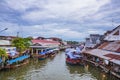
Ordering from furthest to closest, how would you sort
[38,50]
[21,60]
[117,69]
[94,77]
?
[38,50] < [21,60] < [94,77] < [117,69]

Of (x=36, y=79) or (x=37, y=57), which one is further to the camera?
(x=37, y=57)

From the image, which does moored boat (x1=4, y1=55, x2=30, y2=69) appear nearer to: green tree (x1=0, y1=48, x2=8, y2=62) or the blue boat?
the blue boat

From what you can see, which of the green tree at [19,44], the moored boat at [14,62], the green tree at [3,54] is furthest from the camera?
the green tree at [19,44]

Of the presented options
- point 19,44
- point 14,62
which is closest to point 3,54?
point 14,62

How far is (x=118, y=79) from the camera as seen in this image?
961 inches

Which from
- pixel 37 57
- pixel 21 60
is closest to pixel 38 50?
pixel 37 57

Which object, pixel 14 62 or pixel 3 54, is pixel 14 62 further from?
pixel 3 54

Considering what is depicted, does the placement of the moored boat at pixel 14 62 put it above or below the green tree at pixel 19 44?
below

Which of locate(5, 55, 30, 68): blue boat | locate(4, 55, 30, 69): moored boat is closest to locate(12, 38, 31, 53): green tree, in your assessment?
locate(5, 55, 30, 68): blue boat

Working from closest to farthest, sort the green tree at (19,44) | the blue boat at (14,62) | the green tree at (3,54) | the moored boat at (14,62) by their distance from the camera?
the green tree at (3,54) < the moored boat at (14,62) < the blue boat at (14,62) < the green tree at (19,44)

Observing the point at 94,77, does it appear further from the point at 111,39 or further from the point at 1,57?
the point at 111,39

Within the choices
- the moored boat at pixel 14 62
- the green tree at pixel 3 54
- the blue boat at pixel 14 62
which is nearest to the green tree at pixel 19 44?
the blue boat at pixel 14 62

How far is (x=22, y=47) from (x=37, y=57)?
14.5 feet

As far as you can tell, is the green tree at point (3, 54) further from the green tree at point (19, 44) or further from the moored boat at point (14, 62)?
the green tree at point (19, 44)
